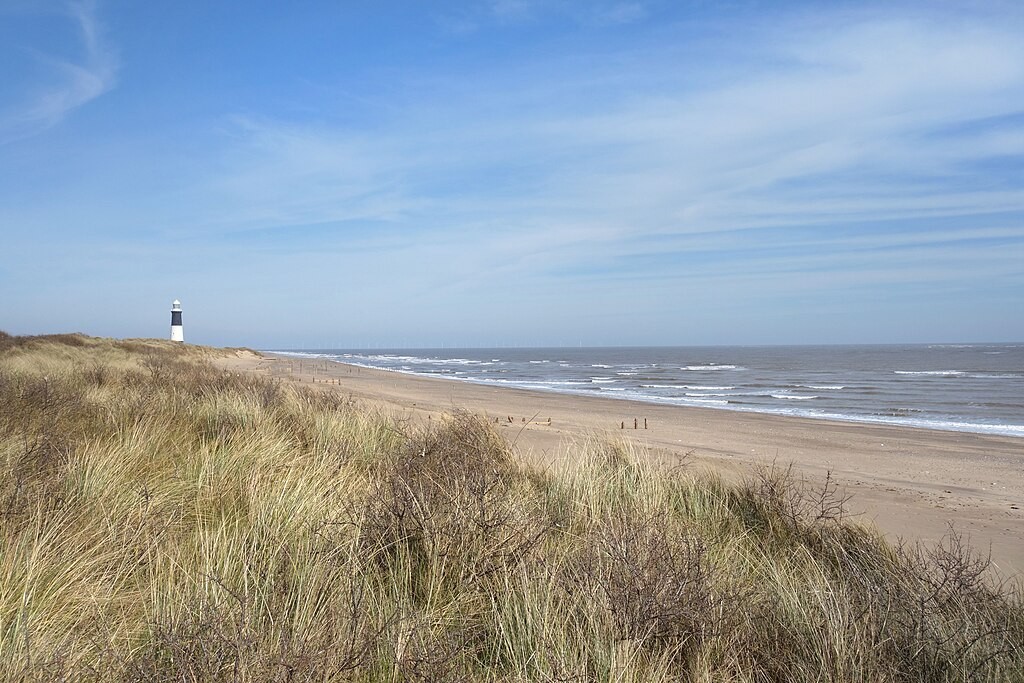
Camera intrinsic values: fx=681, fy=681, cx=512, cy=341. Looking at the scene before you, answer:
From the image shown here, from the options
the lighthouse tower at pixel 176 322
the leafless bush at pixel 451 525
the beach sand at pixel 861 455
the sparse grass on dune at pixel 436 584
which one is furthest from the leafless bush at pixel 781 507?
the lighthouse tower at pixel 176 322

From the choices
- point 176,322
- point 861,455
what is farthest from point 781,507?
point 176,322

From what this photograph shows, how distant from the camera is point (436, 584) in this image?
3588mm

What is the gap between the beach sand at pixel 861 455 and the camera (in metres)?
7.16

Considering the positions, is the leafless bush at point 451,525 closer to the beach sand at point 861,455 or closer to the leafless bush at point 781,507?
the leafless bush at point 781,507

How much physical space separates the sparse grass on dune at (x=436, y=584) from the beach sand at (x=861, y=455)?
1.94 meters

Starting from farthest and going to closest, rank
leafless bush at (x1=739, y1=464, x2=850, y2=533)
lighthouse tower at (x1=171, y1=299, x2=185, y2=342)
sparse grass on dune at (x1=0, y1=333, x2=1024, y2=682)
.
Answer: lighthouse tower at (x1=171, y1=299, x2=185, y2=342), leafless bush at (x1=739, y1=464, x2=850, y2=533), sparse grass on dune at (x1=0, y1=333, x2=1024, y2=682)

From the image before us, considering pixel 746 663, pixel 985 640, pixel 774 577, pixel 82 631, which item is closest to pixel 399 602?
pixel 82 631

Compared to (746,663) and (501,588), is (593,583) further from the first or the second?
(746,663)

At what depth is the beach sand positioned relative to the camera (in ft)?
23.5

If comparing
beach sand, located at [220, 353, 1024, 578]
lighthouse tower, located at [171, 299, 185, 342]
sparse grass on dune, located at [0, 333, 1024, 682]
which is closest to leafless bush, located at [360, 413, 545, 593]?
sparse grass on dune, located at [0, 333, 1024, 682]

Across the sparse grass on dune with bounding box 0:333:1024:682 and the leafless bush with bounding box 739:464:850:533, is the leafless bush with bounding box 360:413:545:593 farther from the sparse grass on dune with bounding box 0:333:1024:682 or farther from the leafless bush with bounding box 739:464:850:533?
the leafless bush with bounding box 739:464:850:533

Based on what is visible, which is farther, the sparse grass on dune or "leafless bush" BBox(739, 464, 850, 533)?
"leafless bush" BBox(739, 464, 850, 533)

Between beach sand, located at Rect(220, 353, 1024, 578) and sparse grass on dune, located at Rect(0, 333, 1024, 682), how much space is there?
1.94 metres

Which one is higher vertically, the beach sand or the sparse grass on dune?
the sparse grass on dune
